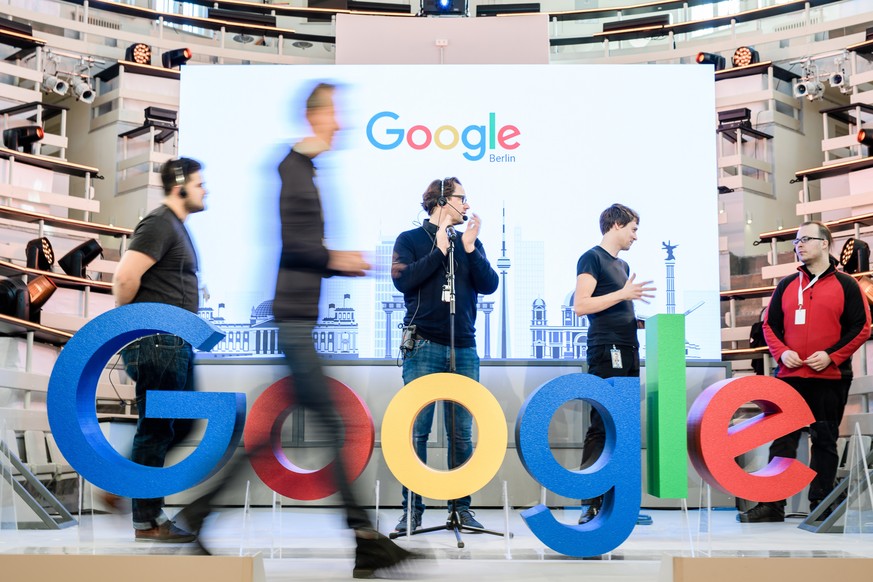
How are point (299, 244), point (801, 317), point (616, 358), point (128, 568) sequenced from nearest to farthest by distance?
point (128, 568)
point (299, 244)
point (616, 358)
point (801, 317)

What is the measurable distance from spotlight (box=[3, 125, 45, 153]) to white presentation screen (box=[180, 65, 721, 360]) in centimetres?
443

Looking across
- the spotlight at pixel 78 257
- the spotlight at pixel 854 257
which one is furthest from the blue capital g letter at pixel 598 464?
the spotlight at pixel 78 257

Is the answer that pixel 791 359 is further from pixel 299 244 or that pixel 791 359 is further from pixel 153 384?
pixel 153 384

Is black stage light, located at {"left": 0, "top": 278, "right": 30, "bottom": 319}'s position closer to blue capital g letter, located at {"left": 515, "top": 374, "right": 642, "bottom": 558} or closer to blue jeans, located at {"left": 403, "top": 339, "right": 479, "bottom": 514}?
blue jeans, located at {"left": 403, "top": 339, "right": 479, "bottom": 514}

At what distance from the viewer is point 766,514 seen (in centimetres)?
410

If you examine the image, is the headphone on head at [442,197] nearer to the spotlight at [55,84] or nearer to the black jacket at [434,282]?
the black jacket at [434,282]

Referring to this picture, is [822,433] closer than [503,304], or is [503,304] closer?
[822,433]

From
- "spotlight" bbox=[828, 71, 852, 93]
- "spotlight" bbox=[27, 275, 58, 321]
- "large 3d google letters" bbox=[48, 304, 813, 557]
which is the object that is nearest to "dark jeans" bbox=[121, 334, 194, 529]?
"large 3d google letters" bbox=[48, 304, 813, 557]


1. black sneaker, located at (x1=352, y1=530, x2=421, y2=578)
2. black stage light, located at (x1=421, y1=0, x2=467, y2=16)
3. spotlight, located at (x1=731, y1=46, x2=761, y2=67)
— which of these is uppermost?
spotlight, located at (x1=731, y1=46, x2=761, y2=67)

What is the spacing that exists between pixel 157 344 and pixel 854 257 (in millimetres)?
5762

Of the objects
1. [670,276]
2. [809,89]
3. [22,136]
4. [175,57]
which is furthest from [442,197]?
[175,57]

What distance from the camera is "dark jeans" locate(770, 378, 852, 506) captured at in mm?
3900

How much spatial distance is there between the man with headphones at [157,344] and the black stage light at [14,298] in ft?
13.5

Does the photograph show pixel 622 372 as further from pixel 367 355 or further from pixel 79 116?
pixel 79 116
